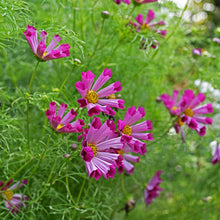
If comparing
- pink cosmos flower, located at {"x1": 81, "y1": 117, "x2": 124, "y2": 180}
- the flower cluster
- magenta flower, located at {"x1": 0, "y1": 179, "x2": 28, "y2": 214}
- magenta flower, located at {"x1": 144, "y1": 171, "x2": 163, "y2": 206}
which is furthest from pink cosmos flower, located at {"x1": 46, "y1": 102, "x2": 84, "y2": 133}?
magenta flower, located at {"x1": 144, "y1": 171, "x2": 163, "y2": 206}

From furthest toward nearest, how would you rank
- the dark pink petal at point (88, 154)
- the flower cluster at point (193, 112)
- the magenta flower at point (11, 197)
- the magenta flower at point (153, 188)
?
the magenta flower at point (153, 188), the flower cluster at point (193, 112), the magenta flower at point (11, 197), the dark pink petal at point (88, 154)

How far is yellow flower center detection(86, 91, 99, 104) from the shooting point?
0.65 m

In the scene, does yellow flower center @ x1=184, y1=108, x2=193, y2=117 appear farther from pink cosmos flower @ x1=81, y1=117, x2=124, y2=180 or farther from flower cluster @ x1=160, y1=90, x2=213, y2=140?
pink cosmos flower @ x1=81, y1=117, x2=124, y2=180

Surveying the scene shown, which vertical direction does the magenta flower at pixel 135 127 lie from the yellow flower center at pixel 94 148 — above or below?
above

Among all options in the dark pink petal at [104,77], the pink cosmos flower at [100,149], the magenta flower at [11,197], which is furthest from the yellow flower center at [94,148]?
the magenta flower at [11,197]

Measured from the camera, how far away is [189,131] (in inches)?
40.3

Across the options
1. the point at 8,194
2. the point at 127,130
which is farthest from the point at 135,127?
the point at 8,194

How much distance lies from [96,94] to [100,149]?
0.11m

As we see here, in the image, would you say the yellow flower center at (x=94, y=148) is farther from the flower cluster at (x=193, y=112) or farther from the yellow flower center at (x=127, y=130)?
the flower cluster at (x=193, y=112)

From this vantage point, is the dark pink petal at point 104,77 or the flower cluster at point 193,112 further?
the flower cluster at point 193,112

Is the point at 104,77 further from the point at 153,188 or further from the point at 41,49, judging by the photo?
the point at 153,188

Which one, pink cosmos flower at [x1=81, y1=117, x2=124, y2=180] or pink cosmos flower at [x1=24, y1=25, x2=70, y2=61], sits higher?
pink cosmos flower at [x1=24, y1=25, x2=70, y2=61]

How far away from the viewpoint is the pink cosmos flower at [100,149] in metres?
0.60

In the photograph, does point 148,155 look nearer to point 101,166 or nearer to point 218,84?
point 218,84
